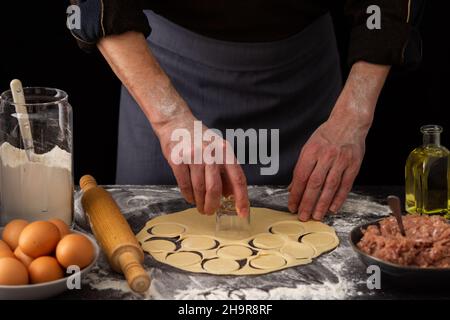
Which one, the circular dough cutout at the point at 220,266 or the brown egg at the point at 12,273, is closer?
the brown egg at the point at 12,273

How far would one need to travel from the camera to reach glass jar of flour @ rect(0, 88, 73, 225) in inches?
68.4

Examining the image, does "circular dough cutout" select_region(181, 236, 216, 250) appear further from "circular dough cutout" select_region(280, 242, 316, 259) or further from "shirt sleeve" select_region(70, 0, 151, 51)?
"shirt sleeve" select_region(70, 0, 151, 51)

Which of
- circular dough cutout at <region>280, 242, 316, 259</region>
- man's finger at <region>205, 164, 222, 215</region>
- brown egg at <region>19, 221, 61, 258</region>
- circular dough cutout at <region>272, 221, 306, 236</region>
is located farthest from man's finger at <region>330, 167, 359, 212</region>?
brown egg at <region>19, 221, 61, 258</region>

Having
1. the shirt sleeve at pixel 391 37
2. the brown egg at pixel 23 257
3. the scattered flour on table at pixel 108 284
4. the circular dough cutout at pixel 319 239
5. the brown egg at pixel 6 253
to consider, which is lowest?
the scattered flour on table at pixel 108 284

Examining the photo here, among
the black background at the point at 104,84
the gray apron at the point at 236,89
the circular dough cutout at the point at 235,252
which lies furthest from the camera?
the black background at the point at 104,84

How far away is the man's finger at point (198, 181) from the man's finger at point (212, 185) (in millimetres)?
27

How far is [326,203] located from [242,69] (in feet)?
1.71

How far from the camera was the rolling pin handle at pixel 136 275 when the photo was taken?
1.51 metres

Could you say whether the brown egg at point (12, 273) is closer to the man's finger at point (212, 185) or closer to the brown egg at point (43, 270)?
the brown egg at point (43, 270)

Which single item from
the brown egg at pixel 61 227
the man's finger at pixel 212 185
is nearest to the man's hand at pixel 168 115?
the man's finger at pixel 212 185

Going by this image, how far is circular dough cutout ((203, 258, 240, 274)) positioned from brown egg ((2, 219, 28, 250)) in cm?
36

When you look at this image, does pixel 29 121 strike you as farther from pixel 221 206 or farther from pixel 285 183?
pixel 285 183

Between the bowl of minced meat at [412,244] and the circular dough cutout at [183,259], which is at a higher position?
the bowl of minced meat at [412,244]

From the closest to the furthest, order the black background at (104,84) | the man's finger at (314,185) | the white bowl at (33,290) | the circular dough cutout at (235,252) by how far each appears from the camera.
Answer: the white bowl at (33,290) → the circular dough cutout at (235,252) → the man's finger at (314,185) → the black background at (104,84)
